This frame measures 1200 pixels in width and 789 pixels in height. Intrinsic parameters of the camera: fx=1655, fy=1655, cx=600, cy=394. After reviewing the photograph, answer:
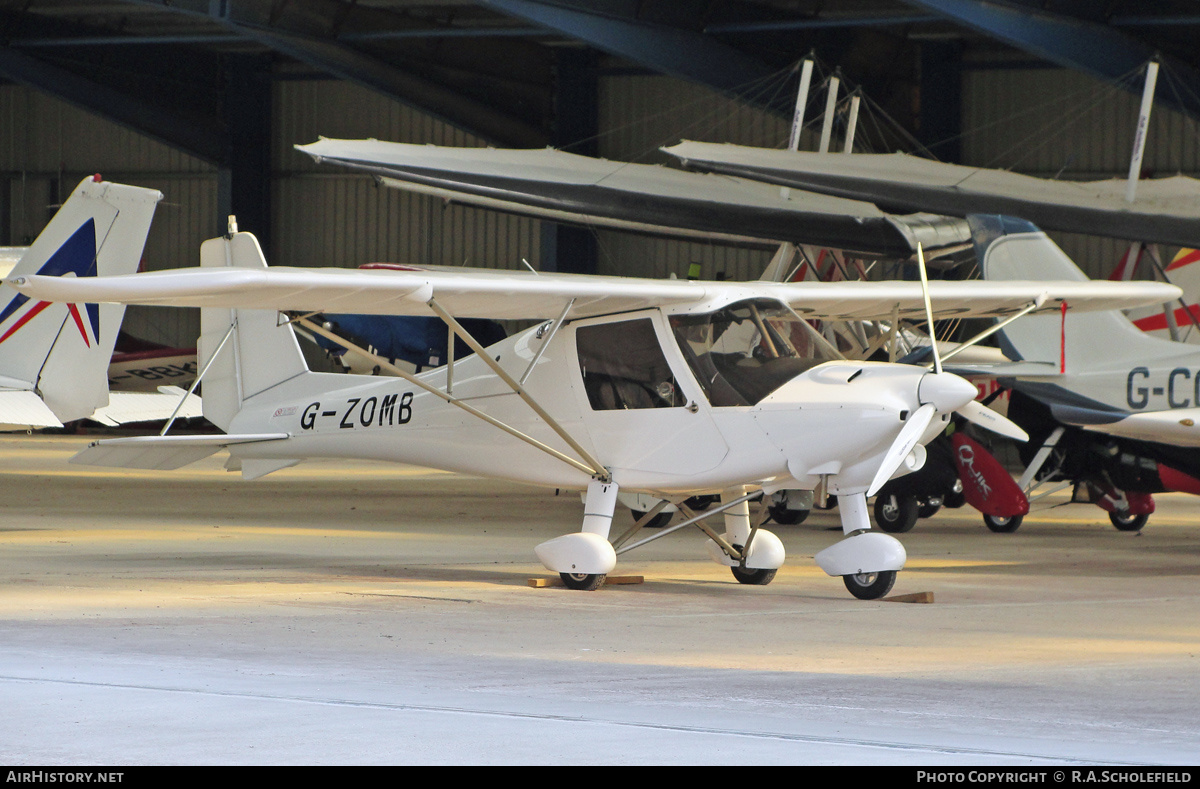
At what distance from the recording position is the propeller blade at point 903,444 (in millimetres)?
8969

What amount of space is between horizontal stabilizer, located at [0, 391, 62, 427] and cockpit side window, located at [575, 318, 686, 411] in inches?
204

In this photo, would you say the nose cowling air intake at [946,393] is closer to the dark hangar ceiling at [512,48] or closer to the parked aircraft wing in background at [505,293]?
the parked aircraft wing in background at [505,293]

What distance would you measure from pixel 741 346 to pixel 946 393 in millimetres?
1487

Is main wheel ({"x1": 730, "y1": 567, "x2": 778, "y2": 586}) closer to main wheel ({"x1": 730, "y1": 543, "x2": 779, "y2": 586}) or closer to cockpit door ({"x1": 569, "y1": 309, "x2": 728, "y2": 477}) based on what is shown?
main wheel ({"x1": 730, "y1": 543, "x2": 779, "y2": 586})

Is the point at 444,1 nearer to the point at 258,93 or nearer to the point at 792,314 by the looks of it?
the point at 258,93

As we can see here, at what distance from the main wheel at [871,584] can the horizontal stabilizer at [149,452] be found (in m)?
4.69

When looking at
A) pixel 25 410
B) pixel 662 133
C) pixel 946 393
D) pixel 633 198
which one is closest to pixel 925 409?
pixel 946 393

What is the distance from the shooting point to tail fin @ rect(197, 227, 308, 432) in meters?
13.3

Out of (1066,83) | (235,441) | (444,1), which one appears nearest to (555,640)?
(235,441)

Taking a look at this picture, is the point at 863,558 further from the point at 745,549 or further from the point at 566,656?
the point at 566,656

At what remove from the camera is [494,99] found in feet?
119

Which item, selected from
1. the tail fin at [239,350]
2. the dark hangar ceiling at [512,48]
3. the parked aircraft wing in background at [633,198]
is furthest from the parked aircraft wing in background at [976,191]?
the tail fin at [239,350]

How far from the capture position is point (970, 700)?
19.8ft
